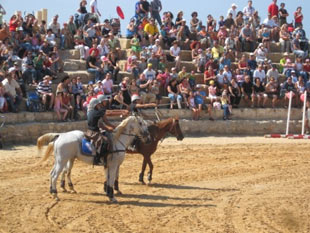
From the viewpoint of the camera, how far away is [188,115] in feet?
87.1

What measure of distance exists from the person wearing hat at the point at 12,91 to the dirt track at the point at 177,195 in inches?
72.6

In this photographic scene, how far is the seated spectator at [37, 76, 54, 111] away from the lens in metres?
24.1

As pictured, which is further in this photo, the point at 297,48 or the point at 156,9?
the point at 297,48

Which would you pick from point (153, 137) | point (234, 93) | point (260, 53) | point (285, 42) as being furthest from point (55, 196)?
point (285, 42)

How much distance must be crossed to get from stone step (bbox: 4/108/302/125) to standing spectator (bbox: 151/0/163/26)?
6.87 m

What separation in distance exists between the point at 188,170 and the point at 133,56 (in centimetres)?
953

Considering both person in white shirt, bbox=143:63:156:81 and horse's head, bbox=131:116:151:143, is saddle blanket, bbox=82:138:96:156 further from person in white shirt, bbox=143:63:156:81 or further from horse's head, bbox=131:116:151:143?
person in white shirt, bbox=143:63:156:81

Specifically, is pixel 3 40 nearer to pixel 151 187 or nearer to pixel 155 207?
pixel 151 187

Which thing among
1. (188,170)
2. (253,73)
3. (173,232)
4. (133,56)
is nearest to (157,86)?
(133,56)

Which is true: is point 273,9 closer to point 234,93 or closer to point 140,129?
point 234,93

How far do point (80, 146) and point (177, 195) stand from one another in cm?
269

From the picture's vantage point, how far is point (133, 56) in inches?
1109

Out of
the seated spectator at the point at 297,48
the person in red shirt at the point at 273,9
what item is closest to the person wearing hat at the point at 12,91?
the seated spectator at the point at 297,48

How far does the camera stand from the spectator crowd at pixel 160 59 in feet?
81.3
